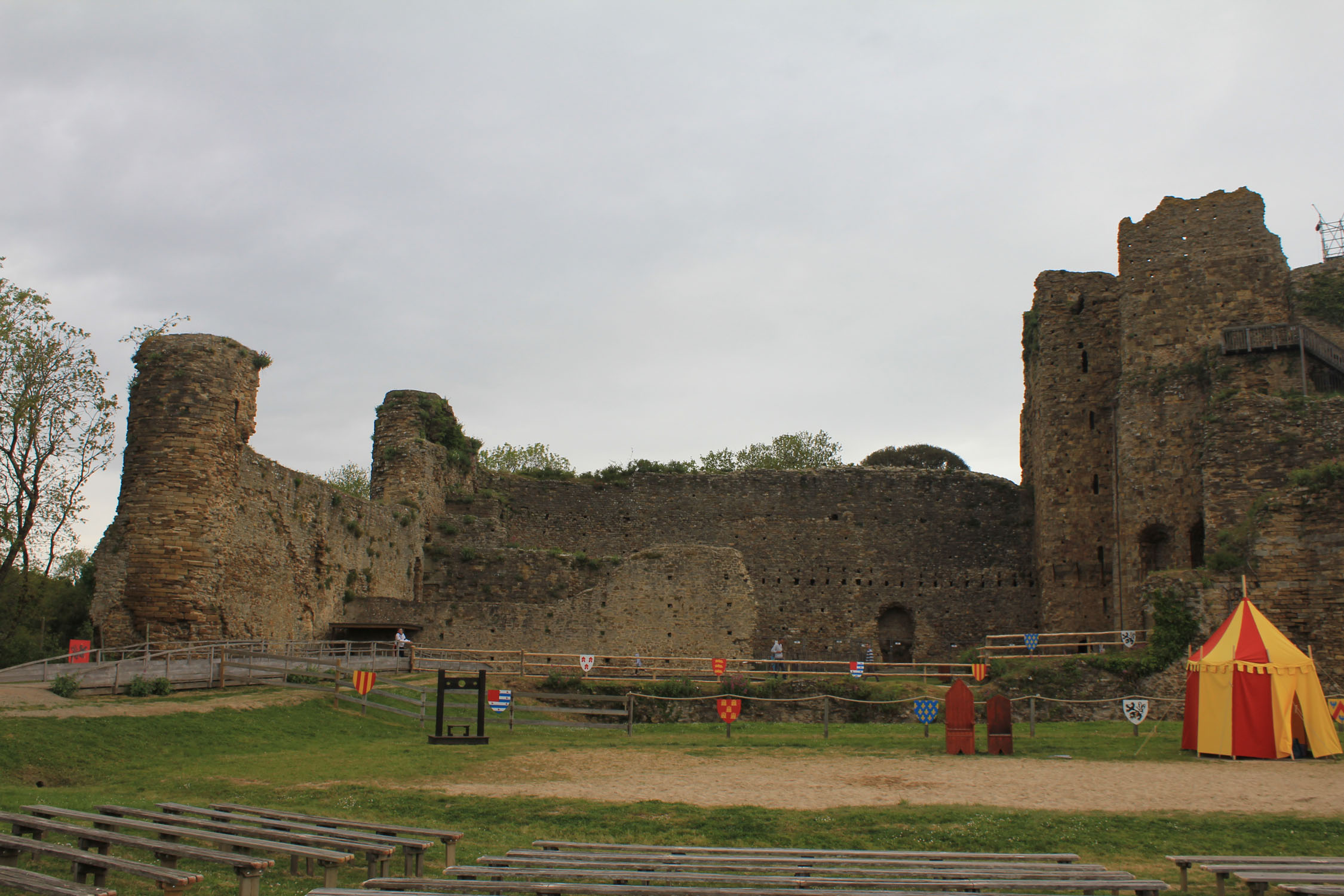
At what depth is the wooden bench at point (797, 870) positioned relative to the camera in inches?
246

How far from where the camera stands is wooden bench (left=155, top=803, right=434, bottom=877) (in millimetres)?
6941

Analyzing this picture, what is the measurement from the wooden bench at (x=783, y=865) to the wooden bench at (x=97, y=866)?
171 centimetres

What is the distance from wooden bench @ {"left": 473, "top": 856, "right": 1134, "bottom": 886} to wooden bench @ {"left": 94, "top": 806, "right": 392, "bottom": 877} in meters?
0.73

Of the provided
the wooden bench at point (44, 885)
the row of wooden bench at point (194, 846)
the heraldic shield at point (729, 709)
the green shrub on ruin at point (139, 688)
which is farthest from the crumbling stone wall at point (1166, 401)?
the wooden bench at point (44, 885)

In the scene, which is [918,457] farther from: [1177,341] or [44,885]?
[44,885]

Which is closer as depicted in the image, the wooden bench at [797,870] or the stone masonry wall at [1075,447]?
the wooden bench at [797,870]

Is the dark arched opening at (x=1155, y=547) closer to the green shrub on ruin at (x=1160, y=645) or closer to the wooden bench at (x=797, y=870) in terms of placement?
the green shrub on ruin at (x=1160, y=645)

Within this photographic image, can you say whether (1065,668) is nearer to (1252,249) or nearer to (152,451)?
(1252,249)

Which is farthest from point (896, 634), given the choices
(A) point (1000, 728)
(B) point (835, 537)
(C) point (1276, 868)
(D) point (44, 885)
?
(D) point (44, 885)

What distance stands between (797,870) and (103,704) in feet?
39.3

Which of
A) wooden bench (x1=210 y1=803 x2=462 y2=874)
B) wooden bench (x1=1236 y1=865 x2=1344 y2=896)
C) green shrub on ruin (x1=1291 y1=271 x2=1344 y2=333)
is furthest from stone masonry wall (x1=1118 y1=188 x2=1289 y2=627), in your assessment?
wooden bench (x1=210 y1=803 x2=462 y2=874)

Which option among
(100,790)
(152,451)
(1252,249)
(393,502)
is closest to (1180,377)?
(1252,249)

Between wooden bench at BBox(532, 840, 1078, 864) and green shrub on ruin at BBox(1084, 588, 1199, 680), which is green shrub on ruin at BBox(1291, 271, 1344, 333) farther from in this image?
wooden bench at BBox(532, 840, 1078, 864)

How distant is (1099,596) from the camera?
30.4 m
